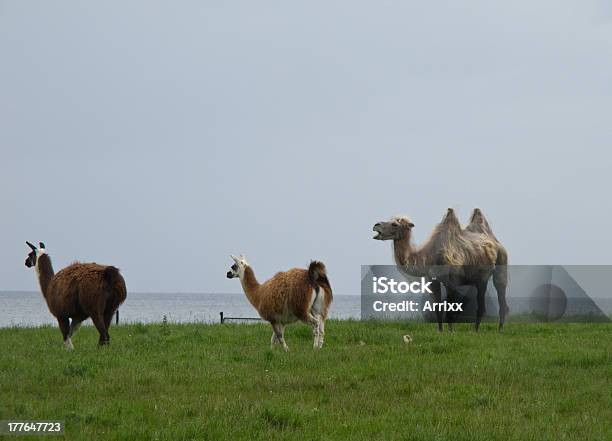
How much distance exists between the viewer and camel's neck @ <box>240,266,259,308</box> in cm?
1723

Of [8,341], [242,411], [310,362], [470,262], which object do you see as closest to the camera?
[242,411]

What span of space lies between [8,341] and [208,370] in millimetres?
7268

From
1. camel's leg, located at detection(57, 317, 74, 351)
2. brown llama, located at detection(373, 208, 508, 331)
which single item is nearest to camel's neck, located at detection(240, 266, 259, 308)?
camel's leg, located at detection(57, 317, 74, 351)

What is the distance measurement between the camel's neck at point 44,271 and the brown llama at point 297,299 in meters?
4.91

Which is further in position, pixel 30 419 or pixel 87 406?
Result: pixel 87 406

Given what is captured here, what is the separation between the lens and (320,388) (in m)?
11.9

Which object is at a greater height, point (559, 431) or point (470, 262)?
point (470, 262)

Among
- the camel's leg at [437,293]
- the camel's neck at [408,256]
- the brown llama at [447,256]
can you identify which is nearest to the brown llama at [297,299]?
the camel's neck at [408,256]

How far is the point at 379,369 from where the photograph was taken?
512 inches

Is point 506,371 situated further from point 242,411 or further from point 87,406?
point 87,406

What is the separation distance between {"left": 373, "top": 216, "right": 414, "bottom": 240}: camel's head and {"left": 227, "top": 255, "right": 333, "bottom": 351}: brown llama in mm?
3938

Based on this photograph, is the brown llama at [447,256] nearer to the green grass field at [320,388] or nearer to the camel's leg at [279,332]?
the green grass field at [320,388]

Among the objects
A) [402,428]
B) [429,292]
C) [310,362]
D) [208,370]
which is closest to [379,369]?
[310,362]

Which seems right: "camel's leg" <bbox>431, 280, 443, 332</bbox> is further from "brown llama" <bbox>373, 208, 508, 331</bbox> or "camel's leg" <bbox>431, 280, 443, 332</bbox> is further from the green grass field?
the green grass field
